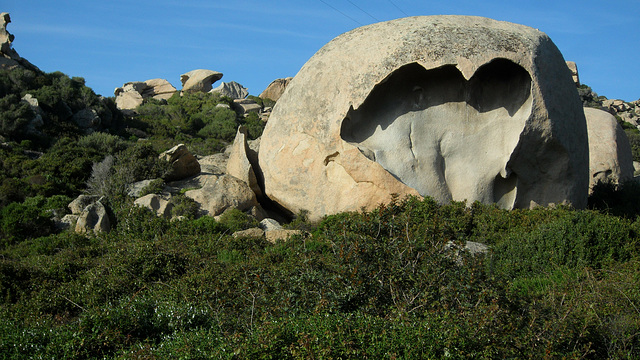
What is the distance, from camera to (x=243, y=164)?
1351 centimetres

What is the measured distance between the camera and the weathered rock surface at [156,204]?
1270 cm

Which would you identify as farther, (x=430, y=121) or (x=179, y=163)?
(x=179, y=163)

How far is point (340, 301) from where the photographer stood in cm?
584

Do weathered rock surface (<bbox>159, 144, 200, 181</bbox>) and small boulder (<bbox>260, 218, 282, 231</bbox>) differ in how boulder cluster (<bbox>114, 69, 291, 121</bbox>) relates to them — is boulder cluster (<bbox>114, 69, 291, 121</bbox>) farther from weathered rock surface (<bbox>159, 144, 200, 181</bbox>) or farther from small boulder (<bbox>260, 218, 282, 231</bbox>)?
small boulder (<bbox>260, 218, 282, 231</bbox>)

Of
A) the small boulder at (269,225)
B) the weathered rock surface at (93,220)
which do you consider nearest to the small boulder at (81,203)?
the weathered rock surface at (93,220)

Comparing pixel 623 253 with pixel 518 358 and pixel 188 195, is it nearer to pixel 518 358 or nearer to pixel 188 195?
pixel 518 358

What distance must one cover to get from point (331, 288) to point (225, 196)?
7406 millimetres

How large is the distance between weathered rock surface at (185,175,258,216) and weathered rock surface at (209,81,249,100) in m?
34.0

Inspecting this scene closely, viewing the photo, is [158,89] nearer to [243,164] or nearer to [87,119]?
[87,119]

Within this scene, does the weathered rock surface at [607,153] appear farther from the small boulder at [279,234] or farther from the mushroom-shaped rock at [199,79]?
the mushroom-shaped rock at [199,79]

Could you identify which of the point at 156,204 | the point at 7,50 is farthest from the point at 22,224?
the point at 7,50

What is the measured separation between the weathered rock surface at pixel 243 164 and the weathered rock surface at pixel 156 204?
1.72m

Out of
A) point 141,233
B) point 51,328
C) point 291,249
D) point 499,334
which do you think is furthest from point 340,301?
point 141,233

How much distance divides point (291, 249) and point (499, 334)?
15.4 ft
